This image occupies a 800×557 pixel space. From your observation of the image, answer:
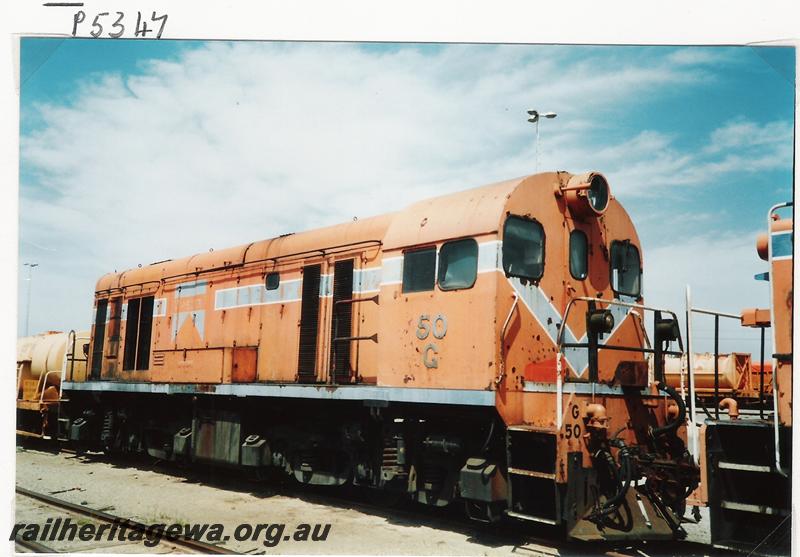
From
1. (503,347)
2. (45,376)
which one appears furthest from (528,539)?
(45,376)

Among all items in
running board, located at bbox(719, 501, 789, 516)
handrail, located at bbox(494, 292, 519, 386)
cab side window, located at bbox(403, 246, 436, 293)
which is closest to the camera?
running board, located at bbox(719, 501, 789, 516)

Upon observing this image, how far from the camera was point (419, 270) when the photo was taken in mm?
8164

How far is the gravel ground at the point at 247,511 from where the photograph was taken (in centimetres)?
714

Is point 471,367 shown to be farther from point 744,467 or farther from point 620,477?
point 744,467

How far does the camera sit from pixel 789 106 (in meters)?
6.23

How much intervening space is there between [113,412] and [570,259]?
9751 mm

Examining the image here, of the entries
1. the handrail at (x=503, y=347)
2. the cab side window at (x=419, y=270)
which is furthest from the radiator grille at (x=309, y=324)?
the handrail at (x=503, y=347)

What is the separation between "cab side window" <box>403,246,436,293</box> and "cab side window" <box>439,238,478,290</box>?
14cm

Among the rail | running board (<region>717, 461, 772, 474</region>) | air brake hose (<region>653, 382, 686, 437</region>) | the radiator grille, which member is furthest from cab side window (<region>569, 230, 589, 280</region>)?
the radiator grille

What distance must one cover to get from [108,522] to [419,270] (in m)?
4.74

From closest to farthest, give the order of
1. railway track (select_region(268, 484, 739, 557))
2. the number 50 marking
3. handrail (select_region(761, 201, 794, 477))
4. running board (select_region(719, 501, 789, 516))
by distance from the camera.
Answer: handrail (select_region(761, 201, 794, 477))
running board (select_region(719, 501, 789, 516))
railway track (select_region(268, 484, 739, 557))
the number 50 marking

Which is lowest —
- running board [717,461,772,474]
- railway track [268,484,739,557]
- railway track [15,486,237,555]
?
railway track [15,486,237,555]

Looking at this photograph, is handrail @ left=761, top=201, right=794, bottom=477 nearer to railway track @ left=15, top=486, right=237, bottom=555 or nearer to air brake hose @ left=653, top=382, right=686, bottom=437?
air brake hose @ left=653, top=382, right=686, bottom=437

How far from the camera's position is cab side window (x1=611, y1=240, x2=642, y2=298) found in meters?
8.89
